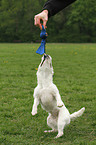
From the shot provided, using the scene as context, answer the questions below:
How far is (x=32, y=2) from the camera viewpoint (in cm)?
5741

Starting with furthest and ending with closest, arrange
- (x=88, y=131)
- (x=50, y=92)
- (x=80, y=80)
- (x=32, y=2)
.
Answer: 1. (x=32, y=2)
2. (x=80, y=80)
3. (x=88, y=131)
4. (x=50, y=92)

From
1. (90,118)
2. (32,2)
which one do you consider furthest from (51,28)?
(90,118)

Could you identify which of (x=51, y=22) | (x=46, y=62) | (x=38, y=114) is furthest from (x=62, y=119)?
(x=51, y=22)

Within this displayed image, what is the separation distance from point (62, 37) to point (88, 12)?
8.23 meters

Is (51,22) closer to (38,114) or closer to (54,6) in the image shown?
(38,114)

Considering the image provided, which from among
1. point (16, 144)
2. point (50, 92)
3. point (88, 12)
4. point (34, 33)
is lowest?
point (16, 144)

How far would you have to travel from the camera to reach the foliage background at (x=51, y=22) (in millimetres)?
56969

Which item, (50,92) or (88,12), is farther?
(88,12)

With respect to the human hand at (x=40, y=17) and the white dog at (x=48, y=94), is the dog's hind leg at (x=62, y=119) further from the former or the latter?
the human hand at (x=40, y=17)

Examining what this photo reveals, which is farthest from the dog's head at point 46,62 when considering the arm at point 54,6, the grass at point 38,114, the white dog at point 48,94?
the grass at point 38,114

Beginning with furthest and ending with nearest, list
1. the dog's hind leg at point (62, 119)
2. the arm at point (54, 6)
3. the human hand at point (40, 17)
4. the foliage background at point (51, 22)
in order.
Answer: the foliage background at point (51, 22) → the dog's hind leg at point (62, 119) → the arm at point (54, 6) → the human hand at point (40, 17)

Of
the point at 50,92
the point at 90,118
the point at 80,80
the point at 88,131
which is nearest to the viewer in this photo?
the point at 50,92

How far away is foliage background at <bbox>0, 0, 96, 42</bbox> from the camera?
56969mm

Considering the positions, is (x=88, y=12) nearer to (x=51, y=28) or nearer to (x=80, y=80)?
(x=51, y=28)
